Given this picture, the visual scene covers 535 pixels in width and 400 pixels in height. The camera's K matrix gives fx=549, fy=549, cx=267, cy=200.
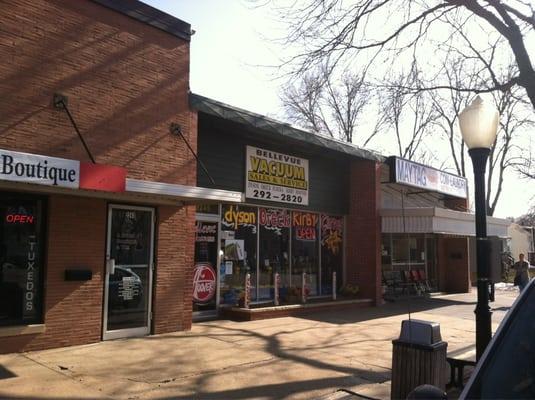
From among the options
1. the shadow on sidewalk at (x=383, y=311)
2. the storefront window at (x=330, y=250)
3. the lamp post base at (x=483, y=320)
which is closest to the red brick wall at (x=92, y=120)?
the shadow on sidewalk at (x=383, y=311)

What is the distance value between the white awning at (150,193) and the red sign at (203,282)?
2.53m

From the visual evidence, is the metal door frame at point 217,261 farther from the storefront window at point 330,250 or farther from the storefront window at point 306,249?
the storefront window at point 330,250

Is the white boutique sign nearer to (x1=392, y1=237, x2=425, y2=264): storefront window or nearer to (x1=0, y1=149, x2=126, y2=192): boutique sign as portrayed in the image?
(x1=0, y1=149, x2=126, y2=192): boutique sign

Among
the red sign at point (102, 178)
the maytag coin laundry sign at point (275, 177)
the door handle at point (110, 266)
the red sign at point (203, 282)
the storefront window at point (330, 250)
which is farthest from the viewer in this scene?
the storefront window at point (330, 250)

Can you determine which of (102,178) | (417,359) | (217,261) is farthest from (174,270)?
(417,359)

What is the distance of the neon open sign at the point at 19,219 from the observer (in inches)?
337

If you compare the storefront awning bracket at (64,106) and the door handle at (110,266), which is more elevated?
the storefront awning bracket at (64,106)

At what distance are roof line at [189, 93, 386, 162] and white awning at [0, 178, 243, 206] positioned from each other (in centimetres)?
226

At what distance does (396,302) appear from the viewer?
60.0 ft

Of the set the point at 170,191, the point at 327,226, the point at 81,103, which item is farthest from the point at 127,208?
the point at 327,226

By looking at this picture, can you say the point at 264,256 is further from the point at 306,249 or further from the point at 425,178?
the point at 425,178

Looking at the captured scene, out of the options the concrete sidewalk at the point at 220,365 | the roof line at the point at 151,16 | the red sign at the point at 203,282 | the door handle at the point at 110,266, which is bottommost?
the concrete sidewalk at the point at 220,365

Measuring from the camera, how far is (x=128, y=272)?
10.1m

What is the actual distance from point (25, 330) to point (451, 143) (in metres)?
42.4
